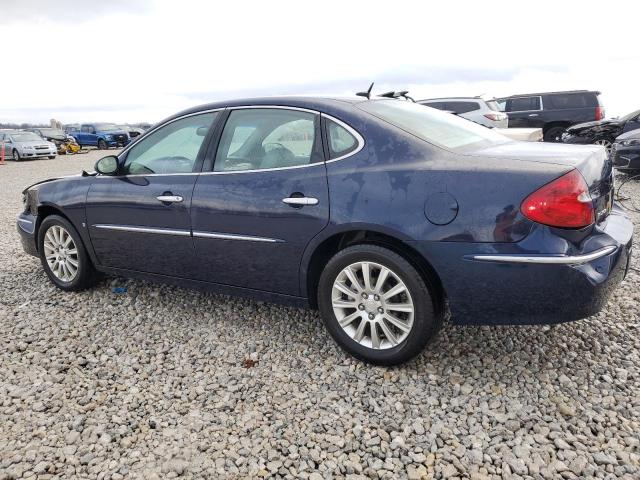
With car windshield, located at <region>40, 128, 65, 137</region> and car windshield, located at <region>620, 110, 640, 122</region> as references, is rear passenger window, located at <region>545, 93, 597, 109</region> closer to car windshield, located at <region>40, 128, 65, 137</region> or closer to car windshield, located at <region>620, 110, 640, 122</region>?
car windshield, located at <region>620, 110, 640, 122</region>

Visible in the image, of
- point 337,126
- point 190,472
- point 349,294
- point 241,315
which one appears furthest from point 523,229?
point 241,315

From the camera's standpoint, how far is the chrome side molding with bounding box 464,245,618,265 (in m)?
2.45

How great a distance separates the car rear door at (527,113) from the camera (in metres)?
15.6

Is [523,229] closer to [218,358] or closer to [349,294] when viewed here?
[349,294]

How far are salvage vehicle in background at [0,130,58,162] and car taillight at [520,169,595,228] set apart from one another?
24793 millimetres

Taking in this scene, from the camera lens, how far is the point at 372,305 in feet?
9.62

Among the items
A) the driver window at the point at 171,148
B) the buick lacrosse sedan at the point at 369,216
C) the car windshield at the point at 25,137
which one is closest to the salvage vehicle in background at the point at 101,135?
the car windshield at the point at 25,137

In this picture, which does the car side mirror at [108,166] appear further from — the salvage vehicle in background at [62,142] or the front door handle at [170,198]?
the salvage vehicle in background at [62,142]

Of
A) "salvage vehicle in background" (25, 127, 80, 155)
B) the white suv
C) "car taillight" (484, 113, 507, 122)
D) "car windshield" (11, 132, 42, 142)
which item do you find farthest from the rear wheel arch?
"salvage vehicle in background" (25, 127, 80, 155)

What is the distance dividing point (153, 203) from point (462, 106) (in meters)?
11.0

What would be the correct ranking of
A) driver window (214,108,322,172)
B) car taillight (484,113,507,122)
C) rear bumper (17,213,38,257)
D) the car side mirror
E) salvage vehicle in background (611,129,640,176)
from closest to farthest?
driver window (214,108,322,172)
the car side mirror
rear bumper (17,213,38,257)
salvage vehicle in background (611,129,640,176)
car taillight (484,113,507,122)

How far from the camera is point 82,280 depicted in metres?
4.36

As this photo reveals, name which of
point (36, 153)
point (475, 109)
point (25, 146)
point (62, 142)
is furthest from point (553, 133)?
point (62, 142)

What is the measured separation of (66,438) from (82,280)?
6.96 ft
